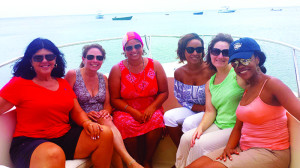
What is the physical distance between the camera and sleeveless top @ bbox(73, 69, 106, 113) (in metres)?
2.62

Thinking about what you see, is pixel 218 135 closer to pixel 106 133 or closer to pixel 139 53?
pixel 106 133

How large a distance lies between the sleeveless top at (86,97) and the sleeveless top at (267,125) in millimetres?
1507

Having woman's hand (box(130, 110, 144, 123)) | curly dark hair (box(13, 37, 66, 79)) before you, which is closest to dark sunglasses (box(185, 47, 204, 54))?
woman's hand (box(130, 110, 144, 123))

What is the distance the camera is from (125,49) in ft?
8.99

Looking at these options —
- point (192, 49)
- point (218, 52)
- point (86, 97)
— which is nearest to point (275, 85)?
point (218, 52)

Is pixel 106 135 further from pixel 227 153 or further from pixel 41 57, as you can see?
pixel 227 153

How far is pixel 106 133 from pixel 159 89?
962mm

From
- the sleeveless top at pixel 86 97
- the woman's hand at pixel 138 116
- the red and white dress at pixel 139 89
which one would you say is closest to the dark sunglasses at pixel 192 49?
the red and white dress at pixel 139 89

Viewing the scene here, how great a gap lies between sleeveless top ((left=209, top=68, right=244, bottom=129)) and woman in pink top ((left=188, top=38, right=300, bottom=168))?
276 mm

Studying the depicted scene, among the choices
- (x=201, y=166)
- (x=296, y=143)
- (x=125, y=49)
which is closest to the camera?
(x=296, y=143)

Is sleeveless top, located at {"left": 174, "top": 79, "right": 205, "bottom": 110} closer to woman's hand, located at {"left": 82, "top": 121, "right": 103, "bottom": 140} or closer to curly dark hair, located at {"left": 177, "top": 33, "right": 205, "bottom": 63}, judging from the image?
curly dark hair, located at {"left": 177, "top": 33, "right": 205, "bottom": 63}

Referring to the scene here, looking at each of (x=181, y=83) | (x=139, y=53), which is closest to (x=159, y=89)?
(x=181, y=83)

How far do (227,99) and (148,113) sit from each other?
856 mm

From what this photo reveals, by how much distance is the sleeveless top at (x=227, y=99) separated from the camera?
7.05 ft
